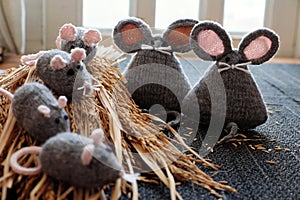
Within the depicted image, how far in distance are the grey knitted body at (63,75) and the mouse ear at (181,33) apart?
27 centimetres

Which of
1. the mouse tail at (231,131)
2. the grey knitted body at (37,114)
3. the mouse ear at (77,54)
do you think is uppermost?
the mouse ear at (77,54)

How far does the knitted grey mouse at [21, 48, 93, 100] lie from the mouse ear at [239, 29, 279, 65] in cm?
34

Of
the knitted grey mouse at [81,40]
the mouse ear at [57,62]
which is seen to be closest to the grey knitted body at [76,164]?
the mouse ear at [57,62]

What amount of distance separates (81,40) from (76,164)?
0.34 metres

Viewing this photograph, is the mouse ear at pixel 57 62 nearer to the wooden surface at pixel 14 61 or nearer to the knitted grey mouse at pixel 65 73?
the knitted grey mouse at pixel 65 73

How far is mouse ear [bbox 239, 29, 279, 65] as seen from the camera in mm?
896

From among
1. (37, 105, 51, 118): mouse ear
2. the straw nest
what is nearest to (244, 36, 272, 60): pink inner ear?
the straw nest

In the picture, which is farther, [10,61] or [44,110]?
[10,61]

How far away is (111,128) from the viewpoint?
29.6 inches

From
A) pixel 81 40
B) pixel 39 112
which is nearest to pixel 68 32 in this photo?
pixel 81 40

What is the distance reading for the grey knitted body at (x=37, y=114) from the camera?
0.63 m

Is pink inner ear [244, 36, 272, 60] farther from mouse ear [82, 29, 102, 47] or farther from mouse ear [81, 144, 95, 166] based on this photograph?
mouse ear [81, 144, 95, 166]

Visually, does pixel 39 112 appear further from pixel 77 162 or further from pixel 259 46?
pixel 259 46

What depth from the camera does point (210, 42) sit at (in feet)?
2.99
